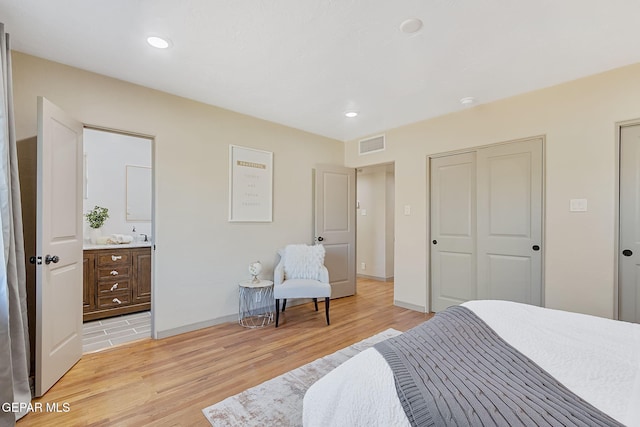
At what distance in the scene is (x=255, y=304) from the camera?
3668 mm

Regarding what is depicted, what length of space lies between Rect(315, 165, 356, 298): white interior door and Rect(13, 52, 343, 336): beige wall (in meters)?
0.72

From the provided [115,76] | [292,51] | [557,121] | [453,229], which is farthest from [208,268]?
[557,121]

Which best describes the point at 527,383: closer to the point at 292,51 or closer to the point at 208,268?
the point at 292,51

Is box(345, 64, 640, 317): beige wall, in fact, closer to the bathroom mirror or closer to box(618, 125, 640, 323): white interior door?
box(618, 125, 640, 323): white interior door

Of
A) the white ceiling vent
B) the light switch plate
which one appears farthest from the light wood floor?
the white ceiling vent

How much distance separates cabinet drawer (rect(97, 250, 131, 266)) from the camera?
3532mm

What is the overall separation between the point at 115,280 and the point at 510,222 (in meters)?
4.58

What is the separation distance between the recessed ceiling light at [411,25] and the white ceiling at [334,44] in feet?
0.11

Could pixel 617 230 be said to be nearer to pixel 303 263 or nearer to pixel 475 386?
pixel 475 386

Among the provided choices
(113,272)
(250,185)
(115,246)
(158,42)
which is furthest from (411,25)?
(113,272)

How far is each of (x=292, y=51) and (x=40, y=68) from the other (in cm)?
200

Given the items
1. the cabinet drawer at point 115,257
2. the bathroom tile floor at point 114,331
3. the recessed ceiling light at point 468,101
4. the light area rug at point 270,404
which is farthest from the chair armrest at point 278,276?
the recessed ceiling light at point 468,101

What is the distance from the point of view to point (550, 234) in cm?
286

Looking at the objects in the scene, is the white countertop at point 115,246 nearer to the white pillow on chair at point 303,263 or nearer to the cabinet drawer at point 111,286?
the cabinet drawer at point 111,286
